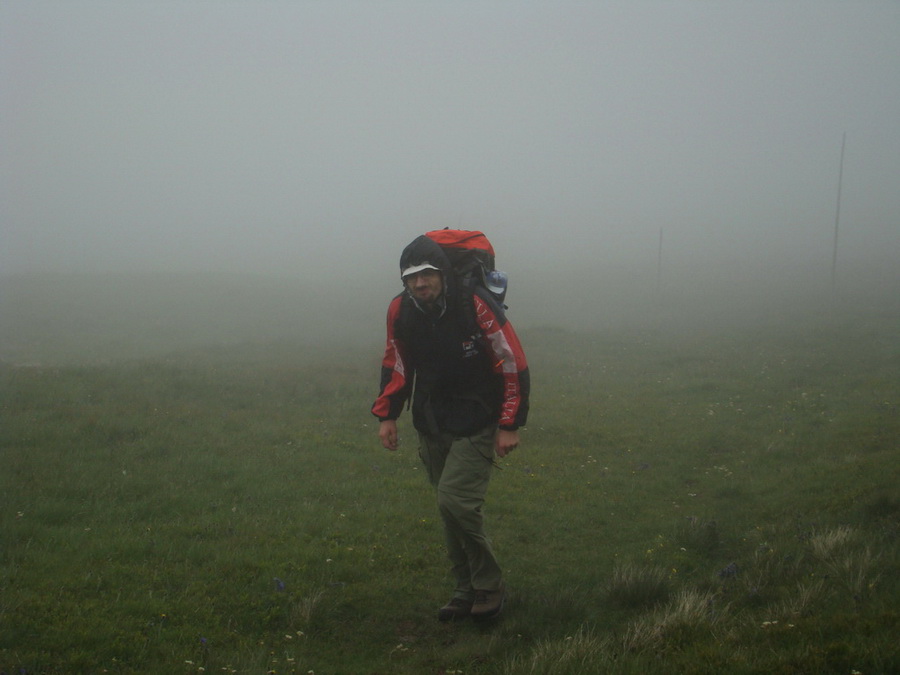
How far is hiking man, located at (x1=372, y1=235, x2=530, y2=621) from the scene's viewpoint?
5.36 metres

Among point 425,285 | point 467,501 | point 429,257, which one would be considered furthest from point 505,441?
point 429,257

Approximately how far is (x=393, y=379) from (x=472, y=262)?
3.44 ft

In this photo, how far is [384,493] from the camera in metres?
8.98

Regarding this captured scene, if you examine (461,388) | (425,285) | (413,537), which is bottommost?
(413,537)

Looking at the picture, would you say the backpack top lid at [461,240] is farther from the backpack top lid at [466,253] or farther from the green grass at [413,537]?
the green grass at [413,537]

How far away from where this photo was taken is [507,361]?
5344 mm

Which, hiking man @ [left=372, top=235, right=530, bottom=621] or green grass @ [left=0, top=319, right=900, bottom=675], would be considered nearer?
green grass @ [left=0, top=319, right=900, bottom=675]

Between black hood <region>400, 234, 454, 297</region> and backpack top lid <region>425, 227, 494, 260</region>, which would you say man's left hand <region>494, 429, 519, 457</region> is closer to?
black hood <region>400, 234, 454, 297</region>

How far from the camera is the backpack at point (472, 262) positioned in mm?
5574

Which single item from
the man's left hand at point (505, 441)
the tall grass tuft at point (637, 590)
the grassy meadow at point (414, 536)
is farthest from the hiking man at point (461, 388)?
the tall grass tuft at point (637, 590)

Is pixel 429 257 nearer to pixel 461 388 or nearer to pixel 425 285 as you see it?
pixel 425 285

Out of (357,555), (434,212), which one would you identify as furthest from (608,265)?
(357,555)

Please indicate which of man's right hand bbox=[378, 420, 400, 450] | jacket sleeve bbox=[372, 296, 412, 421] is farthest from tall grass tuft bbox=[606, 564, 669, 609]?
jacket sleeve bbox=[372, 296, 412, 421]

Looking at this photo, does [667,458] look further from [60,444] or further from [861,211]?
[861,211]
